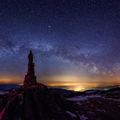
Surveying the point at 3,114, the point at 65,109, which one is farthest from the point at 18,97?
the point at 65,109

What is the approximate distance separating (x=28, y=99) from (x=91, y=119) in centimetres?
973

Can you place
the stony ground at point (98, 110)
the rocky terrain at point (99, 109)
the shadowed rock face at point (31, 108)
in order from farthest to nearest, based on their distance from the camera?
the rocky terrain at point (99, 109) → the stony ground at point (98, 110) → the shadowed rock face at point (31, 108)

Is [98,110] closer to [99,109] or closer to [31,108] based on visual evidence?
[99,109]

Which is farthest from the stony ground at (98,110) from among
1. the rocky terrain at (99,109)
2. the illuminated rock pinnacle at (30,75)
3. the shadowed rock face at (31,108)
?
the illuminated rock pinnacle at (30,75)

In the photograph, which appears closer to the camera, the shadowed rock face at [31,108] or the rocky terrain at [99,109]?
the shadowed rock face at [31,108]

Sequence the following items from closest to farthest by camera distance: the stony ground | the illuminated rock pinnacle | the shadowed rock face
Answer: the shadowed rock face < the stony ground < the illuminated rock pinnacle

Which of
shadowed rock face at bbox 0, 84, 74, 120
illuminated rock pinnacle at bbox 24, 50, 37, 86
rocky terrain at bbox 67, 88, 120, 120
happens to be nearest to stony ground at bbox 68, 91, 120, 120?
rocky terrain at bbox 67, 88, 120, 120

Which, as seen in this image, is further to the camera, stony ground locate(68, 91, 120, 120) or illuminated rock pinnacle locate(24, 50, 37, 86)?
illuminated rock pinnacle locate(24, 50, 37, 86)

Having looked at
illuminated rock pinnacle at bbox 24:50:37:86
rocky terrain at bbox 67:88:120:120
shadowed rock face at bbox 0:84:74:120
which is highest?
illuminated rock pinnacle at bbox 24:50:37:86

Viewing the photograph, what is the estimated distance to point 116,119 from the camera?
50.1ft

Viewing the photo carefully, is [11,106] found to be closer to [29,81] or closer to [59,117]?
[59,117]

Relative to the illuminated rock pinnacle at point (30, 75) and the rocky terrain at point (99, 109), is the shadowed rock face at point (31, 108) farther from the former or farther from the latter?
the illuminated rock pinnacle at point (30, 75)

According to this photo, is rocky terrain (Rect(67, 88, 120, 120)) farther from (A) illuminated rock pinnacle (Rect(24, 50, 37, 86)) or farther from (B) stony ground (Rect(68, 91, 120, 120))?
(A) illuminated rock pinnacle (Rect(24, 50, 37, 86))

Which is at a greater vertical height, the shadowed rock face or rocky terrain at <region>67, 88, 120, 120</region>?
the shadowed rock face
